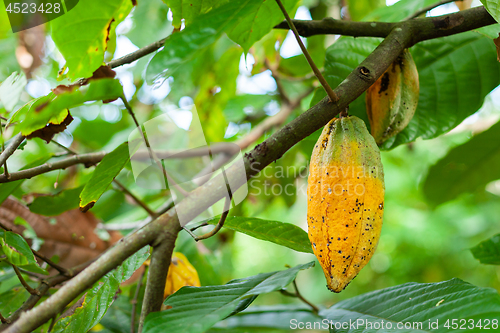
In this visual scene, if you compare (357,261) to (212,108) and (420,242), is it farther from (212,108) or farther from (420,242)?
(420,242)

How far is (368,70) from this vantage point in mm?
615

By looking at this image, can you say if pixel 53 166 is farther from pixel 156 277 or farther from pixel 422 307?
pixel 422 307

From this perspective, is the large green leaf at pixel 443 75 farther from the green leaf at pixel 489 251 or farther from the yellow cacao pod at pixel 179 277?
the yellow cacao pod at pixel 179 277

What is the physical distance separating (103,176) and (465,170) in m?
1.36

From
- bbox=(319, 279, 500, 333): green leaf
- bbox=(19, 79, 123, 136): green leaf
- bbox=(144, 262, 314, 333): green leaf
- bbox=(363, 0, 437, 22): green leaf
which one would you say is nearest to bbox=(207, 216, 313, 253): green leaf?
bbox=(144, 262, 314, 333): green leaf

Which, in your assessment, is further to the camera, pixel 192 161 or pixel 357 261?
pixel 192 161

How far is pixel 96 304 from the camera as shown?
2.46 ft

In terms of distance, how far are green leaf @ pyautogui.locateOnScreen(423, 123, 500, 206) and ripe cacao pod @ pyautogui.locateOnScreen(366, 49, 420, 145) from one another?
0.76 m

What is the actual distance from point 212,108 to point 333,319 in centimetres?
145

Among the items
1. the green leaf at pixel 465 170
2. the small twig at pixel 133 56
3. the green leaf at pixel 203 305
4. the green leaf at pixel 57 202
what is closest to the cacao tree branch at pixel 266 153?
the green leaf at pixel 203 305

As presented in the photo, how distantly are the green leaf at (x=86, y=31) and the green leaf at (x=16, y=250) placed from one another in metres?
0.37

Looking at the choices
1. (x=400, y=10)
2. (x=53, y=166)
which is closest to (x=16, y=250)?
(x=53, y=166)

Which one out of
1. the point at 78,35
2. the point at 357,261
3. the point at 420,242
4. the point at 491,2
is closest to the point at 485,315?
the point at 357,261

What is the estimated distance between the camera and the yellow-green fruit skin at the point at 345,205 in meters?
0.58
